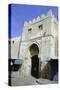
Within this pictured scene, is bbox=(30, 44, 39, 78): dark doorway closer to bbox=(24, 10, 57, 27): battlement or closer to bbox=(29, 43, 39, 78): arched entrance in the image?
bbox=(29, 43, 39, 78): arched entrance

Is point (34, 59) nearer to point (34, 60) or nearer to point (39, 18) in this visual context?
point (34, 60)

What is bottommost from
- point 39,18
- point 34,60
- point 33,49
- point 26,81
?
point 26,81

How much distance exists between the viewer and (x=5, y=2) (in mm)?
2211

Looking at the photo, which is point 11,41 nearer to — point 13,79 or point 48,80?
point 13,79

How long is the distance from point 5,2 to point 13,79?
68 cm

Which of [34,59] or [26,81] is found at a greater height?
[34,59]

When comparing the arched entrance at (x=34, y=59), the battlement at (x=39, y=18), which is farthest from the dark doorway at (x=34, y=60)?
the battlement at (x=39, y=18)

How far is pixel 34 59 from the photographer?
2.28 metres

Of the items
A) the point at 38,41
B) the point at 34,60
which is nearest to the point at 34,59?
the point at 34,60

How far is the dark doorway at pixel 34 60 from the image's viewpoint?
2.26 metres

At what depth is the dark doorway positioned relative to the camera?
7.42 ft

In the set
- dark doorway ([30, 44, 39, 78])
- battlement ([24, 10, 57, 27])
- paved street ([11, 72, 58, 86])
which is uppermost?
battlement ([24, 10, 57, 27])

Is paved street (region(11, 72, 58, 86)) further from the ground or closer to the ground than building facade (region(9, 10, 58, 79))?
closer to the ground

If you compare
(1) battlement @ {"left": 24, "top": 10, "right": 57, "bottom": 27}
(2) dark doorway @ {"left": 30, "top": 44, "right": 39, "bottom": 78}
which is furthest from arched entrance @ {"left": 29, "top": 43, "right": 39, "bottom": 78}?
(1) battlement @ {"left": 24, "top": 10, "right": 57, "bottom": 27}
